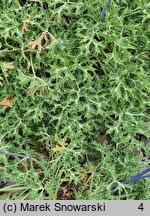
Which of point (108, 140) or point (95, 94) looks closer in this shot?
point (95, 94)

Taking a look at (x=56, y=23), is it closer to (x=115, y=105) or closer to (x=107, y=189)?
(x=115, y=105)

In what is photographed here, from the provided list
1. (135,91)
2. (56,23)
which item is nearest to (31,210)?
(135,91)

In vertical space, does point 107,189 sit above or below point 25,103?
below

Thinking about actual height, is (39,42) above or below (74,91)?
above

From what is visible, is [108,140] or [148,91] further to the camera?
[108,140]

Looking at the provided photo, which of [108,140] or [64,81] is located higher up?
[64,81]

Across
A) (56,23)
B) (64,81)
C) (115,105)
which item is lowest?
(115,105)

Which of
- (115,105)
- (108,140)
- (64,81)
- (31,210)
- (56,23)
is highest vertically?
(56,23)

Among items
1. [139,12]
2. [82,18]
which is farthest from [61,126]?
[139,12]

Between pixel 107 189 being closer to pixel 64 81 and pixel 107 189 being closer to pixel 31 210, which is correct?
pixel 31 210
